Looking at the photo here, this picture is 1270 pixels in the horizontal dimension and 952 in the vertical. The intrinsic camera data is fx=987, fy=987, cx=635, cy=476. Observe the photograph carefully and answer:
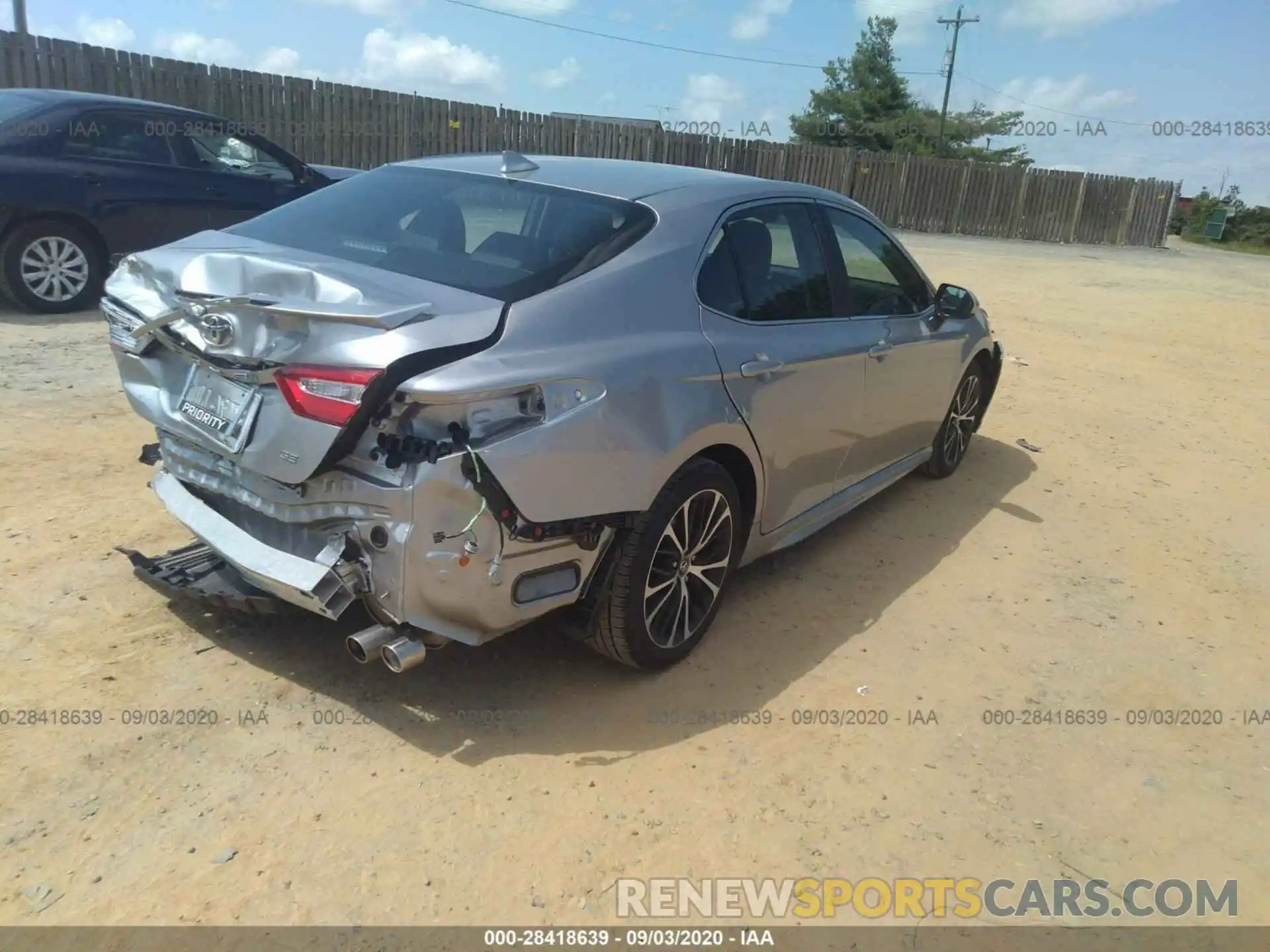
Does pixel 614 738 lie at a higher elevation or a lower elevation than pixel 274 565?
lower

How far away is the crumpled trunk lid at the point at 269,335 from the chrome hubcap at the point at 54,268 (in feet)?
17.2

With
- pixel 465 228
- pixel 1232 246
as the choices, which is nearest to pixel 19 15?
pixel 465 228

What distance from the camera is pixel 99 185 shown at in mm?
7812

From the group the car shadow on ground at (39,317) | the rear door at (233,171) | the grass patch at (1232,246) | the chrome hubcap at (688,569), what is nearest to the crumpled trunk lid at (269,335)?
the chrome hubcap at (688,569)

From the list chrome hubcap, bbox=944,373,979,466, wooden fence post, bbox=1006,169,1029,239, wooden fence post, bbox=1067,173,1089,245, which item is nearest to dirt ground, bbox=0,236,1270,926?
chrome hubcap, bbox=944,373,979,466

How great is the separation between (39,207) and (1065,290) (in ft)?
44.0

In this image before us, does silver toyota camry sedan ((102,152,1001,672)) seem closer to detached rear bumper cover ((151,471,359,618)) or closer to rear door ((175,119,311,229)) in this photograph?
detached rear bumper cover ((151,471,359,618))

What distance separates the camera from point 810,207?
14.6ft

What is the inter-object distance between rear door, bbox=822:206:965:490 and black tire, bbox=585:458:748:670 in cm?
109

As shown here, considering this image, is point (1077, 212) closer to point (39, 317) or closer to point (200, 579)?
point (39, 317)

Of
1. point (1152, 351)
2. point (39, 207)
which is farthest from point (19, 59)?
point (1152, 351)

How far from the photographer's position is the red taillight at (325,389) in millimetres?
2723

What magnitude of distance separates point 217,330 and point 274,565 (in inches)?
28.7

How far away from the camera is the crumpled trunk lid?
2.77 meters
